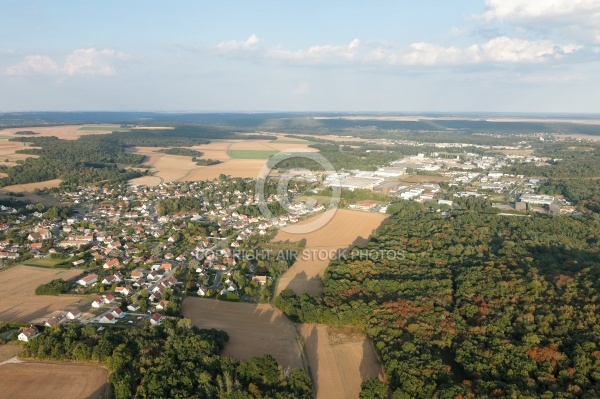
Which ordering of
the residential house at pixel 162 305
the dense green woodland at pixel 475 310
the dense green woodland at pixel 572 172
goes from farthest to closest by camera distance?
the dense green woodland at pixel 572 172 → the residential house at pixel 162 305 → the dense green woodland at pixel 475 310

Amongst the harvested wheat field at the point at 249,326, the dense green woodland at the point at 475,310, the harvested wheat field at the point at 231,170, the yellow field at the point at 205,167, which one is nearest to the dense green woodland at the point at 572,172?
the dense green woodland at the point at 475,310

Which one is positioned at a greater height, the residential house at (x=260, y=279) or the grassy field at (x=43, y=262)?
the grassy field at (x=43, y=262)

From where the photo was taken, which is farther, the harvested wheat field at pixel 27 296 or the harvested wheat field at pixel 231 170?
the harvested wheat field at pixel 231 170

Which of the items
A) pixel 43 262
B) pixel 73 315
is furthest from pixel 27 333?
pixel 43 262

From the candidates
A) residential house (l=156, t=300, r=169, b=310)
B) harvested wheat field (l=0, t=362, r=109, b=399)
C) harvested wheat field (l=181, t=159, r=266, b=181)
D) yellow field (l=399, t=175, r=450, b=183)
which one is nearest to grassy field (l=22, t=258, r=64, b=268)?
residential house (l=156, t=300, r=169, b=310)

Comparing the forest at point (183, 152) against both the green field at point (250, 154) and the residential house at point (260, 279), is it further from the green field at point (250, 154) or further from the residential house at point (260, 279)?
the residential house at point (260, 279)

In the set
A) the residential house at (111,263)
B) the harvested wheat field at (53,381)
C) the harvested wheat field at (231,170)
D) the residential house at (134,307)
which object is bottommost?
the harvested wheat field at (53,381)

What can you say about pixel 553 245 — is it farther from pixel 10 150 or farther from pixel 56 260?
pixel 10 150

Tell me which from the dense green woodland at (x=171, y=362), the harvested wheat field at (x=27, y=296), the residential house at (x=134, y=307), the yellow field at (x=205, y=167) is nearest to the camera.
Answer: the dense green woodland at (x=171, y=362)

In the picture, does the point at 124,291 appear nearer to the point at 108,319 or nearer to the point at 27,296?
the point at 108,319
